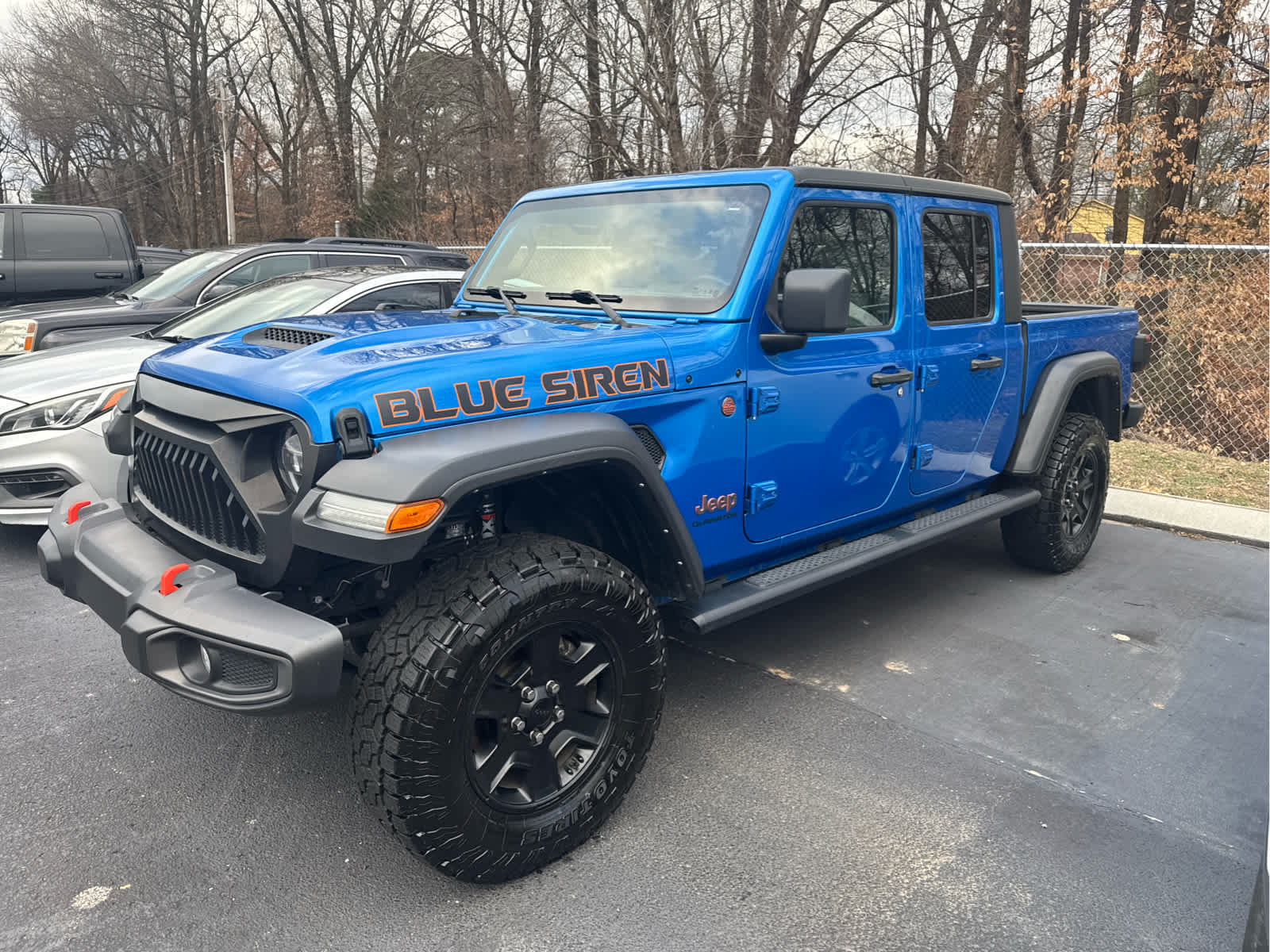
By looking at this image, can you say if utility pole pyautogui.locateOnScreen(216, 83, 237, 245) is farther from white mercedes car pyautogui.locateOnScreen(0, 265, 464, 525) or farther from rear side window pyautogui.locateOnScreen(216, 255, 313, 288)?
white mercedes car pyautogui.locateOnScreen(0, 265, 464, 525)

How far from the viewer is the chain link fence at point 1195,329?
8.74 m

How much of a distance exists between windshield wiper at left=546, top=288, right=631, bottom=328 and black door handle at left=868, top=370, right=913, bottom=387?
1.02 metres

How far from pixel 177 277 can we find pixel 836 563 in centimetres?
629

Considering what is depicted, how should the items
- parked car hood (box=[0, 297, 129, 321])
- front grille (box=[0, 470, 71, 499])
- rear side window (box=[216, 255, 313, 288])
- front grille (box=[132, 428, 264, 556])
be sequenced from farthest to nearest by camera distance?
rear side window (box=[216, 255, 313, 288])
parked car hood (box=[0, 297, 129, 321])
front grille (box=[0, 470, 71, 499])
front grille (box=[132, 428, 264, 556])

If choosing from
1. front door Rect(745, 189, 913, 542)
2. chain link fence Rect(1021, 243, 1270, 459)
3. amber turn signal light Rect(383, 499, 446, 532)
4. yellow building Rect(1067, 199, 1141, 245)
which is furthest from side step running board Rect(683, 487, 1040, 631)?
yellow building Rect(1067, 199, 1141, 245)

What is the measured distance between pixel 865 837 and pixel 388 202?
2712 cm

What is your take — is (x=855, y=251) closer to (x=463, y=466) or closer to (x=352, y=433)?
(x=463, y=466)

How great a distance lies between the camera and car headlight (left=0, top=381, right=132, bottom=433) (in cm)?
470

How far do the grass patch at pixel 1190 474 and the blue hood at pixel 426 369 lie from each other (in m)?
5.71

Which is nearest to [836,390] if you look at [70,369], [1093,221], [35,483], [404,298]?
[404,298]

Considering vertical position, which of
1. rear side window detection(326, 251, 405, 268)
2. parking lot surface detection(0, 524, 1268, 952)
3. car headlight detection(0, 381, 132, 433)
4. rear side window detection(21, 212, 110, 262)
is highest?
rear side window detection(21, 212, 110, 262)

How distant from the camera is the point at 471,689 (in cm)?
239

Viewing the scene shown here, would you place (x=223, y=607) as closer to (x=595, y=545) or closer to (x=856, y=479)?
(x=595, y=545)

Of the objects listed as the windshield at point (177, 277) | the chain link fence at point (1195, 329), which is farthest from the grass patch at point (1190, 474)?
the windshield at point (177, 277)
